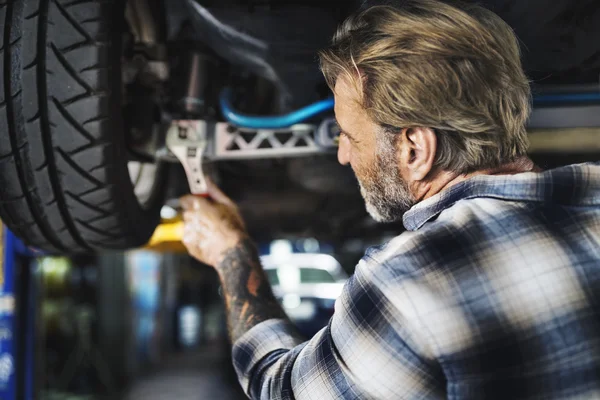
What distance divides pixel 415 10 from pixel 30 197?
2.99 feet

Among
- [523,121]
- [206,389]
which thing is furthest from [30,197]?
[206,389]

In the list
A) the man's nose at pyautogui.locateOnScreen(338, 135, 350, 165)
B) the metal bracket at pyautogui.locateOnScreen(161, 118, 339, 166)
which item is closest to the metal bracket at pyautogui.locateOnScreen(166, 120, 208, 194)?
the metal bracket at pyautogui.locateOnScreen(161, 118, 339, 166)

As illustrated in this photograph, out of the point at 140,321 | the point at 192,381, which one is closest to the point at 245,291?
the point at 192,381

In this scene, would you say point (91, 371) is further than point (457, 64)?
Yes

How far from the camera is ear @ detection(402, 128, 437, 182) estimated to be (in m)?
0.89

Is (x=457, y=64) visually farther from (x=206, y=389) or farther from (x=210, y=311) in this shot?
(x=210, y=311)

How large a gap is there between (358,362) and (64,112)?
0.79m

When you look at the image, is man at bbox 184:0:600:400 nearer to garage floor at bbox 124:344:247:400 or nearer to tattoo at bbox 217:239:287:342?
tattoo at bbox 217:239:287:342

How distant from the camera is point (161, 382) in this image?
628 cm

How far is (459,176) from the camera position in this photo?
0.91 meters

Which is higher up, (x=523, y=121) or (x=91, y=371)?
(x=523, y=121)

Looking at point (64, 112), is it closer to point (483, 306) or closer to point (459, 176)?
point (459, 176)

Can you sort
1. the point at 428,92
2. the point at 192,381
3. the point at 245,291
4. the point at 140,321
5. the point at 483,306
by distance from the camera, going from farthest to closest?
the point at 140,321 → the point at 192,381 → the point at 245,291 → the point at 428,92 → the point at 483,306

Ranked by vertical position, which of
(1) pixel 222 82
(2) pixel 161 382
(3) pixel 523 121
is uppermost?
(3) pixel 523 121
